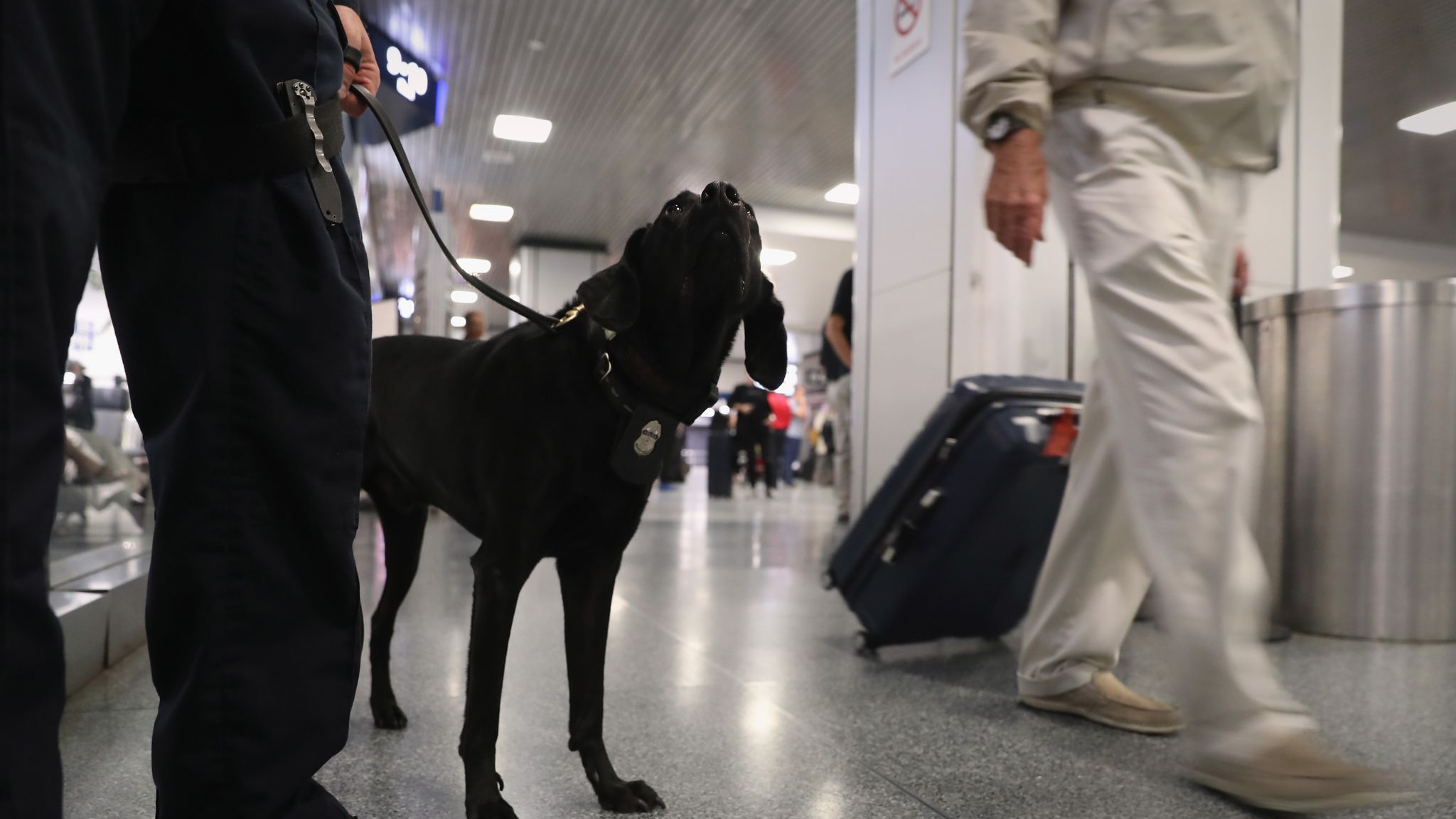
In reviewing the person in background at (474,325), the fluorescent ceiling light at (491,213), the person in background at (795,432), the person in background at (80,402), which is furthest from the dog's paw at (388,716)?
the person in background at (795,432)

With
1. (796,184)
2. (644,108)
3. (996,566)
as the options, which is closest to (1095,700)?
(996,566)

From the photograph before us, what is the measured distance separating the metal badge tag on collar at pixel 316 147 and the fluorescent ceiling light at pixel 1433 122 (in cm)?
1137

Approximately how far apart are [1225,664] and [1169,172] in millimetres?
808

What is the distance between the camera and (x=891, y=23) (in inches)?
173

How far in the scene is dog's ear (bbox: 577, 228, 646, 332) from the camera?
134 centimetres

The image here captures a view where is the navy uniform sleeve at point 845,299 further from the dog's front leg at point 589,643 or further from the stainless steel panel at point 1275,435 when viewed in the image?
the dog's front leg at point 589,643

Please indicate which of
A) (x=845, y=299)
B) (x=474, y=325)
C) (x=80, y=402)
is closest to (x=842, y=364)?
(x=845, y=299)

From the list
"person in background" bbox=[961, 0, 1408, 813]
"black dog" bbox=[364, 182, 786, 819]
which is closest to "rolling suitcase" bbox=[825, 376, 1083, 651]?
"person in background" bbox=[961, 0, 1408, 813]

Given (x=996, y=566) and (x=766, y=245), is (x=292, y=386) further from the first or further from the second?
(x=766, y=245)

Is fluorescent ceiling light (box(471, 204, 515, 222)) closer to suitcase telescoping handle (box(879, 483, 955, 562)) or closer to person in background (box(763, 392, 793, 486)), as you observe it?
person in background (box(763, 392, 793, 486))

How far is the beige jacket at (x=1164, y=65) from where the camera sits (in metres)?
1.60

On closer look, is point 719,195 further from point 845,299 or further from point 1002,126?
point 845,299

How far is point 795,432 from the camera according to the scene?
24.7 metres

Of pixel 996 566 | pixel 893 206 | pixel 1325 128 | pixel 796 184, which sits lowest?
pixel 996 566
